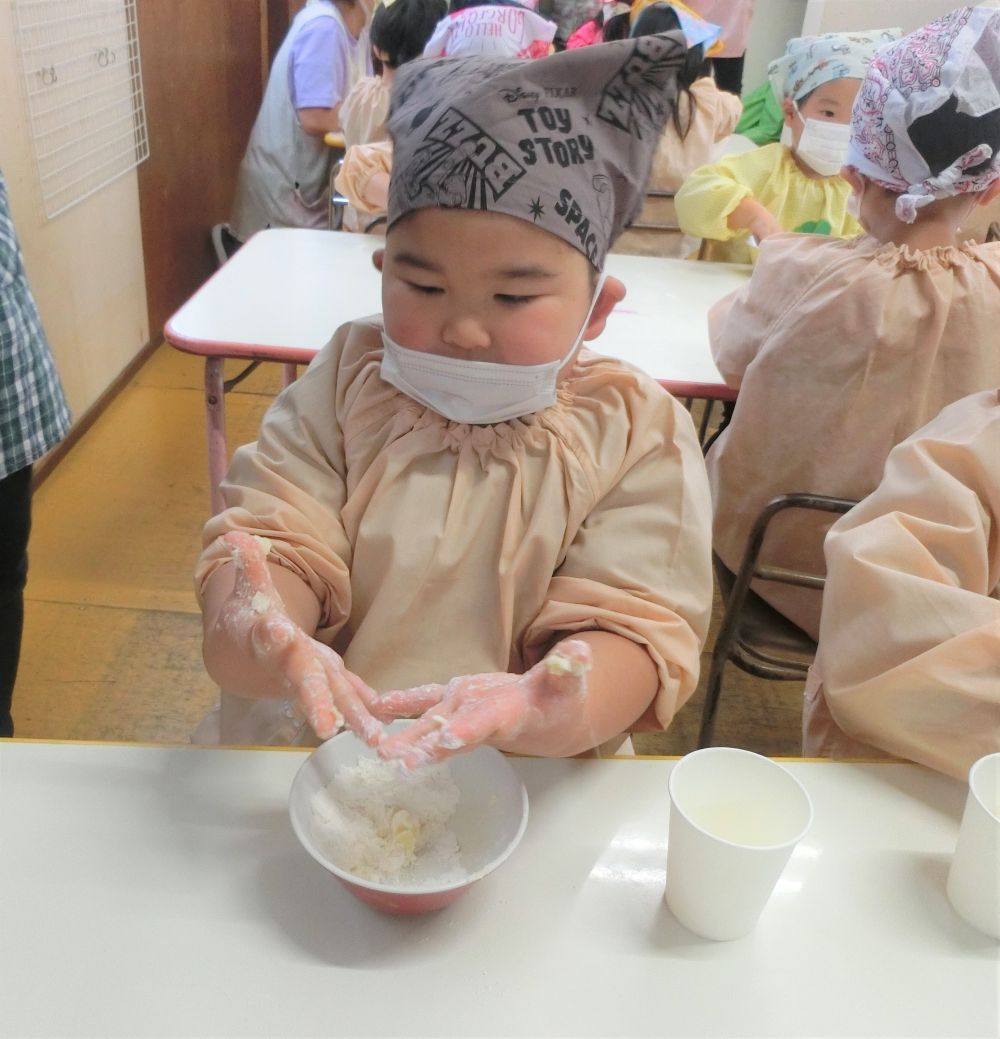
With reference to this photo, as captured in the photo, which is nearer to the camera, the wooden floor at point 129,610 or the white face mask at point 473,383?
the white face mask at point 473,383

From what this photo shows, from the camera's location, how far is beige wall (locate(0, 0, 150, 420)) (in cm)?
275

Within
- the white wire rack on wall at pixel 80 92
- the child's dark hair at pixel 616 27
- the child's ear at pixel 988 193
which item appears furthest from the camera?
the child's dark hair at pixel 616 27

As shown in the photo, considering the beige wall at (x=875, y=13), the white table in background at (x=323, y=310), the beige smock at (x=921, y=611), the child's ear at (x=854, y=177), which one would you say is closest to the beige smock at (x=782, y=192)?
the white table in background at (x=323, y=310)

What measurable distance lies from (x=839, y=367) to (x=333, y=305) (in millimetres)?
1187

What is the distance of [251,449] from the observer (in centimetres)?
111

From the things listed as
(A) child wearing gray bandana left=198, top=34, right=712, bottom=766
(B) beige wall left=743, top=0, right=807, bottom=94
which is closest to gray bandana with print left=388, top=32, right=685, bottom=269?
(A) child wearing gray bandana left=198, top=34, right=712, bottom=766

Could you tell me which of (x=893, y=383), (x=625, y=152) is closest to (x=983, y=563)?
(x=625, y=152)

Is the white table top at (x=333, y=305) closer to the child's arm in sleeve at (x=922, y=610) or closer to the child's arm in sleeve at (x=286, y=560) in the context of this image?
the child's arm in sleeve at (x=286, y=560)

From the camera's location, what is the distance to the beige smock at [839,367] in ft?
5.75

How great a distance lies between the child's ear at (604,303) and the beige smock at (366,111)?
2.47 meters

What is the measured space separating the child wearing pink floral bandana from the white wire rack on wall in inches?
92.3

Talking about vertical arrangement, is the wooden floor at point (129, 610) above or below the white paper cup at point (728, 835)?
below

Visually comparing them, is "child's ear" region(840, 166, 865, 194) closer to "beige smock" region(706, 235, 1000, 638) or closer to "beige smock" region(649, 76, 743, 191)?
"beige smock" region(706, 235, 1000, 638)

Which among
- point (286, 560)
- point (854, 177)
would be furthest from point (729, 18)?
point (286, 560)
